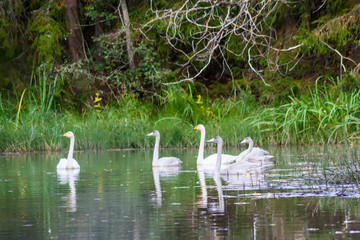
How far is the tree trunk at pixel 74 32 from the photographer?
27.2 metres

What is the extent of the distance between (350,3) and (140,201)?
15933 mm

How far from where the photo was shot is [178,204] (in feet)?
30.3

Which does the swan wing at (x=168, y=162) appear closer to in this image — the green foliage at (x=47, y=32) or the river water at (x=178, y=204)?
the river water at (x=178, y=204)

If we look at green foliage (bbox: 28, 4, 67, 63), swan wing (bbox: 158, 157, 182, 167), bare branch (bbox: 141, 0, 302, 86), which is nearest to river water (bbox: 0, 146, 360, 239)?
swan wing (bbox: 158, 157, 182, 167)

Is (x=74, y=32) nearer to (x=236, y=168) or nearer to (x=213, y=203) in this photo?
(x=236, y=168)

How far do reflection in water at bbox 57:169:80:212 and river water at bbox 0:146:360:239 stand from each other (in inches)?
0.6

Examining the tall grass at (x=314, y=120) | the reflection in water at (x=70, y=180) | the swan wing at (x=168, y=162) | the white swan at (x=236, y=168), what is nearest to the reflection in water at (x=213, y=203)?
the white swan at (x=236, y=168)

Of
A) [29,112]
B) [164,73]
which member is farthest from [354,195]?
[164,73]

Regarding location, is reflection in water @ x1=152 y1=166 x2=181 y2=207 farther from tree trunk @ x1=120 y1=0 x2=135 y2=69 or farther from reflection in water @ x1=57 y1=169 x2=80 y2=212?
tree trunk @ x1=120 y1=0 x2=135 y2=69

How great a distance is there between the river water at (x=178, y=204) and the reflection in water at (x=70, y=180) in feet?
0.05

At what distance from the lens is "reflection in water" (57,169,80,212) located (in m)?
9.37

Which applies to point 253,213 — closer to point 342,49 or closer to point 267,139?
point 267,139

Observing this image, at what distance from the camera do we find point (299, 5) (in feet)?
83.3

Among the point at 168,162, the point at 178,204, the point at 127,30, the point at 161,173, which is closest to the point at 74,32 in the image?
the point at 127,30
